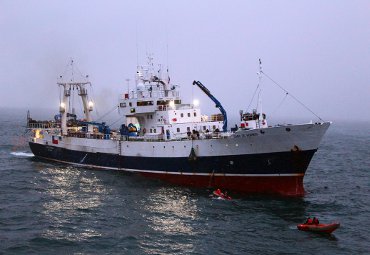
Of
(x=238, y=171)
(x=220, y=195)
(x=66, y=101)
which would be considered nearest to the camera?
(x=220, y=195)

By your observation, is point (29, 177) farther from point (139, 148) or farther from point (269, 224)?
point (269, 224)

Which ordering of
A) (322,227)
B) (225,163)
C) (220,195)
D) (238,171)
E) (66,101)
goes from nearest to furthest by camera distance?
(322,227)
(220,195)
(238,171)
(225,163)
(66,101)

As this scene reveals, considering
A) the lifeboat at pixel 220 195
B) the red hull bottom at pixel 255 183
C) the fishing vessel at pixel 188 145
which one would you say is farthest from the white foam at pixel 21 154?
the lifeboat at pixel 220 195

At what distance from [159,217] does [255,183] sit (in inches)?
Answer: 391

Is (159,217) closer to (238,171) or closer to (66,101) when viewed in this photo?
(238,171)

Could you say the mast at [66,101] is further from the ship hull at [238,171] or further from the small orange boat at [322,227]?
the small orange boat at [322,227]

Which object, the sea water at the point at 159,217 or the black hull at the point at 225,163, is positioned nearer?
the sea water at the point at 159,217

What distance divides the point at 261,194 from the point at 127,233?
1348 cm

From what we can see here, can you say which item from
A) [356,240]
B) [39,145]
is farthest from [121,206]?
[39,145]

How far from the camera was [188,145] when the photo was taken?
3456 cm

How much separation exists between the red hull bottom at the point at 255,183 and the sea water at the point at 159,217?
967 millimetres

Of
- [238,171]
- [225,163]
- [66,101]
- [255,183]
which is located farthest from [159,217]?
[66,101]

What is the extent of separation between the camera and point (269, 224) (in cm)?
2589

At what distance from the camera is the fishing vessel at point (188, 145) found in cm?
3148
